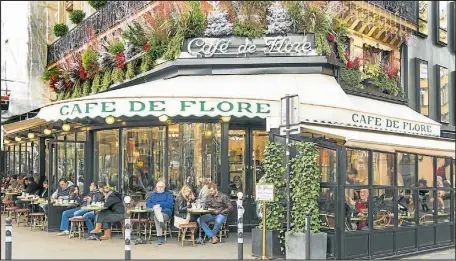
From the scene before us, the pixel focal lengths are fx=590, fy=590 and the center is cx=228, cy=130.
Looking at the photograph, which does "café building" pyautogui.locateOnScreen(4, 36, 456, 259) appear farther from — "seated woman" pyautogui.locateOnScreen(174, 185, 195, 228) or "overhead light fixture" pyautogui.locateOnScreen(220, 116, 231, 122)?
"seated woman" pyautogui.locateOnScreen(174, 185, 195, 228)

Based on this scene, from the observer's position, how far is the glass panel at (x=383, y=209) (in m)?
11.7

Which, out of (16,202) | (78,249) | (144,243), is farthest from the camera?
(16,202)

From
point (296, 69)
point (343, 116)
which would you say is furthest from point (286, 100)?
point (296, 69)

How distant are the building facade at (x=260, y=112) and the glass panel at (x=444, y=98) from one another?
218 centimetres

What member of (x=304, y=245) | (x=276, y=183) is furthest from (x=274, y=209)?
(x=304, y=245)

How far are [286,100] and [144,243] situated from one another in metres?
4.97

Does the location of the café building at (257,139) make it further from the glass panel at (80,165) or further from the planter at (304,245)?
the planter at (304,245)

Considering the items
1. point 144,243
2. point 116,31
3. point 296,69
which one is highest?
point 116,31

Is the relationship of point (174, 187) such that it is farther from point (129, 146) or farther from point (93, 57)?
point (93, 57)

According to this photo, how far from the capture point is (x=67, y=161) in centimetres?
1753

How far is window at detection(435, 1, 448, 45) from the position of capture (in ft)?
70.3

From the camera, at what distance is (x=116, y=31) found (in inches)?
747

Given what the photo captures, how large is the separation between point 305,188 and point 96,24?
42.6ft

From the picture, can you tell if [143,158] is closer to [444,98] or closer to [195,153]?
[195,153]
